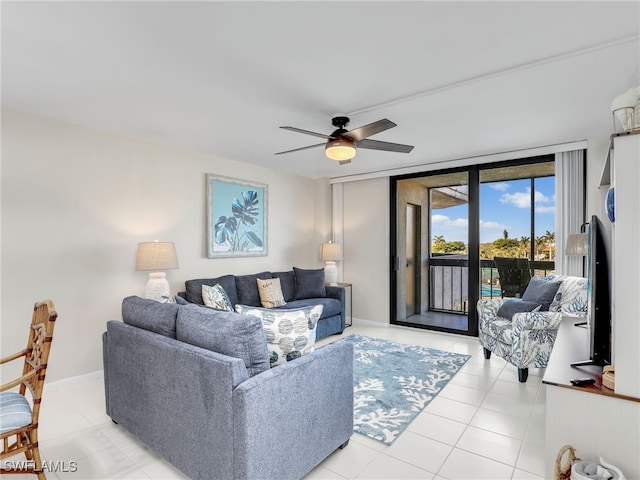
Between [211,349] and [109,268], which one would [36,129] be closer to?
[109,268]

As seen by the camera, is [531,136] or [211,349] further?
[531,136]

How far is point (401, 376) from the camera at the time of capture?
332 cm

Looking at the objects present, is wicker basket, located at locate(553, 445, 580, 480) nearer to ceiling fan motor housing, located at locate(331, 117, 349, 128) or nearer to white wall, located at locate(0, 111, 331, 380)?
ceiling fan motor housing, located at locate(331, 117, 349, 128)

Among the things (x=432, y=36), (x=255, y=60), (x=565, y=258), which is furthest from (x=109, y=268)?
(x=565, y=258)

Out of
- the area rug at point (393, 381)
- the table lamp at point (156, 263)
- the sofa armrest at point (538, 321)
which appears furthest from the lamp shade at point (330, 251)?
the sofa armrest at point (538, 321)

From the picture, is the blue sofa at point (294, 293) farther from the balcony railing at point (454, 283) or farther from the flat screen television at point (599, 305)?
the flat screen television at point (599, 305)

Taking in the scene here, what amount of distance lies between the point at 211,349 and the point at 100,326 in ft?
7.72

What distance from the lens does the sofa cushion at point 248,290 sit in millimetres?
4430

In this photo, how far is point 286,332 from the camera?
196 centimetres

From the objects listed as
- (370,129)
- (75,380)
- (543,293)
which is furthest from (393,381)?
(75,380)

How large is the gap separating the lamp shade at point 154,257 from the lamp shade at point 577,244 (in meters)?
4.09

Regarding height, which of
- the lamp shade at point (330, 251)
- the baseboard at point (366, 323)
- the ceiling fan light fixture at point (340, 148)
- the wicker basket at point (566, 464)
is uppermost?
the ceiling fan light fixture at point (340, 148)

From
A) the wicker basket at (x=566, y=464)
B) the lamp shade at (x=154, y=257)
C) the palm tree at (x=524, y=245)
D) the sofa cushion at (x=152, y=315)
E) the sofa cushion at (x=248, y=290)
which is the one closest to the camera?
the wicker basket at (x=566, y=464)

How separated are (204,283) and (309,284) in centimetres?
161
